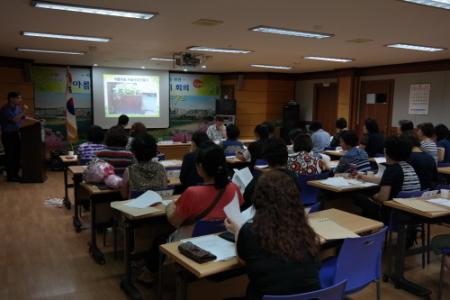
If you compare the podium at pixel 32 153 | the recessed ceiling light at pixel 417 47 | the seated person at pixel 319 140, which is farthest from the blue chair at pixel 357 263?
the podium at pixel 32 153

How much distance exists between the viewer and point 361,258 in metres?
2.24

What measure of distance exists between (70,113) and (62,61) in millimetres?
3364

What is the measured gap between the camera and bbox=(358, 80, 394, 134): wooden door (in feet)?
29.3

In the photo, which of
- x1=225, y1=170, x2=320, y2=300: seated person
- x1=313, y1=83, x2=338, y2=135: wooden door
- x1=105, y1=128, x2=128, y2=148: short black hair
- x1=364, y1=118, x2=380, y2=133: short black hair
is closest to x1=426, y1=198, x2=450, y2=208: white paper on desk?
x1=225, y1=170, x2=320, y2=300: seated person

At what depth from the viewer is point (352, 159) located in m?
4.37

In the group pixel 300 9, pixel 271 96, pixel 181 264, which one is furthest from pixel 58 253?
pixel 271 96

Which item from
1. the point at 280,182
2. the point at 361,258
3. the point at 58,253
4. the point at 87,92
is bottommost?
the point at 58,253

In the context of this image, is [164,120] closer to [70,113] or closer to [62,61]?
[62,61]

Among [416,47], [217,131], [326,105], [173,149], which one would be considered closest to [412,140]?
Result: [416,47]

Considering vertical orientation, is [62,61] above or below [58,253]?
above

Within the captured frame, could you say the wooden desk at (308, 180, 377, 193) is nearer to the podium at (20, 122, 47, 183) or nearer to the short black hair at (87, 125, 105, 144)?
the short black hair at (87, 125, 105, 144)

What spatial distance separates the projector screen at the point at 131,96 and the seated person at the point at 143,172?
710cm

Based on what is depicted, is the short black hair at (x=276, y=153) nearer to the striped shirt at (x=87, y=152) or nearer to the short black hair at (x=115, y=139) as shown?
the short black hair at (x=115, y=139)

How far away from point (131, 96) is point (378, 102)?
6.38 meters
